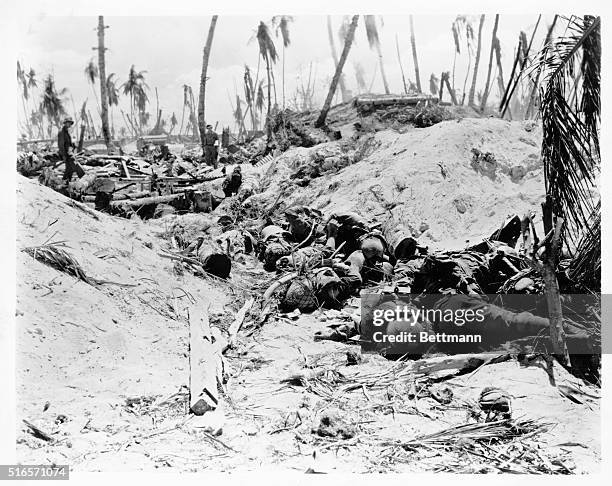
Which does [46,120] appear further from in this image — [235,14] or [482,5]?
[482,5]

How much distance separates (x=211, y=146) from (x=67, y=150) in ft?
5.76

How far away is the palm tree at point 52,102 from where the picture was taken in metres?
6.75

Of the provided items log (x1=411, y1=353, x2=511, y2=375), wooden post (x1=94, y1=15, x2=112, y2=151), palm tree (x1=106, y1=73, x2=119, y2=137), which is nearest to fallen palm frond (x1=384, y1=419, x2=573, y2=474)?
log (x1=411, y1=353, x2=511, y2=375)

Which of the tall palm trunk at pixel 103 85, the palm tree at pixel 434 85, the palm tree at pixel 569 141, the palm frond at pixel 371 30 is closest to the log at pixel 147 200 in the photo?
the tall palm trunk at pixel 103 85

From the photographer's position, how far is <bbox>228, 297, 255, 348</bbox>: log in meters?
6.77

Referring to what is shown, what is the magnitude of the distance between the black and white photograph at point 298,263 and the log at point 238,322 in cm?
2

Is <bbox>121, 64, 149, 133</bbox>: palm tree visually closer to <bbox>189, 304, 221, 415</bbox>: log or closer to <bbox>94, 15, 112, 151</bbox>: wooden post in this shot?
<bbox>94, 15, 112, 151</bbox>: wooden post

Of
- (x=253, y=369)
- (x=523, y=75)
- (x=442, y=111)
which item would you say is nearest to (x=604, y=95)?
(x=523, y=75)

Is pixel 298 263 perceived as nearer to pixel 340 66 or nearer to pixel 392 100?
pixel 340 66

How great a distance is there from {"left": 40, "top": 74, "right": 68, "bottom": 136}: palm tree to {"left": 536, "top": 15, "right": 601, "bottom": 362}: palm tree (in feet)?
16.4

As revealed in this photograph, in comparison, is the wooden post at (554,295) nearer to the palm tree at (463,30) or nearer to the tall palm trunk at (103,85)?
the palm tree at (463,30)

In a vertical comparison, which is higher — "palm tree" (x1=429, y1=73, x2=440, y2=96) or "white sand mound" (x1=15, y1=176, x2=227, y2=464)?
"palm tree" (x1=429, y1=73, x2=440, y2=96)

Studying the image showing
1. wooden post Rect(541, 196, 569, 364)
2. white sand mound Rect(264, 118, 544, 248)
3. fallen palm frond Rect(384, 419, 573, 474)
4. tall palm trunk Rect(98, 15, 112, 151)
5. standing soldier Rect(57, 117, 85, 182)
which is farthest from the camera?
white sand mound Rect(264, 118, 544, 248)

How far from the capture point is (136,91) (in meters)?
7.15
